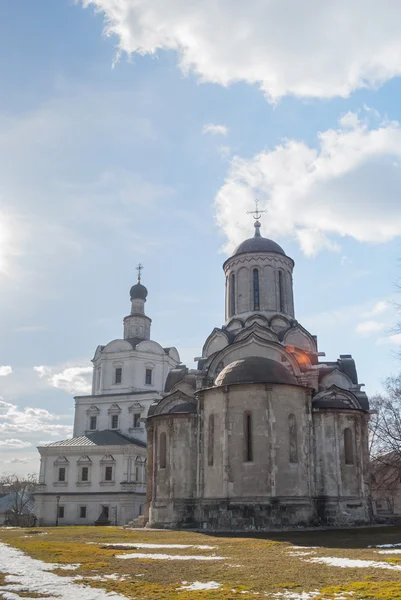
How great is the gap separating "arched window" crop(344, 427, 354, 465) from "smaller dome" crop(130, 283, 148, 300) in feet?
91.2

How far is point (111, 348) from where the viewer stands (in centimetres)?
4794

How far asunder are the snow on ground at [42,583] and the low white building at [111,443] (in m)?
26.8

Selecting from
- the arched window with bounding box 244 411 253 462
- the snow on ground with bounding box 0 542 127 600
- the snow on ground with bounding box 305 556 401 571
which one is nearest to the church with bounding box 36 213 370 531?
the arched window with bounding box 244 411 253 462

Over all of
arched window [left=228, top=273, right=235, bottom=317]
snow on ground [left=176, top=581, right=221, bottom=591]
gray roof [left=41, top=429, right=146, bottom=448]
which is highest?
arched window [left=228, top=273, right=235, bottom=317]

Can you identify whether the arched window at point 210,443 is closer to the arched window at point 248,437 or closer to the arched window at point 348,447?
the arched window at point 248,437

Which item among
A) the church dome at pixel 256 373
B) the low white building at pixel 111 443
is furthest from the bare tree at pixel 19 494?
the church dome at pixel 256 373

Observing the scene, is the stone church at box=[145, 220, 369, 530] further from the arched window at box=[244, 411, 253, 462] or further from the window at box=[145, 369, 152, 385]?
the window at box=[145, 369, 152, 385]

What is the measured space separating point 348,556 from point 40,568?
6.49 meters

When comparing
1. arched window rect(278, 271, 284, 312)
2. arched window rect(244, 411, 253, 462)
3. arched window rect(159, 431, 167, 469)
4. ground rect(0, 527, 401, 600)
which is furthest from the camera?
arched window rect(278, 271, 284, 312)

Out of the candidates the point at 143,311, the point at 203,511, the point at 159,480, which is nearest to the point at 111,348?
the point at 143,311

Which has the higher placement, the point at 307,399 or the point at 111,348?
the point at 111,348

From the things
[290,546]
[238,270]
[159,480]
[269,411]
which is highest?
[238,270]

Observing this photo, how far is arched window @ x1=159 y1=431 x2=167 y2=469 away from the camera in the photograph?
1035 inches

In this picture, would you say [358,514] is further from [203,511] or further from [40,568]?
[40,568]
